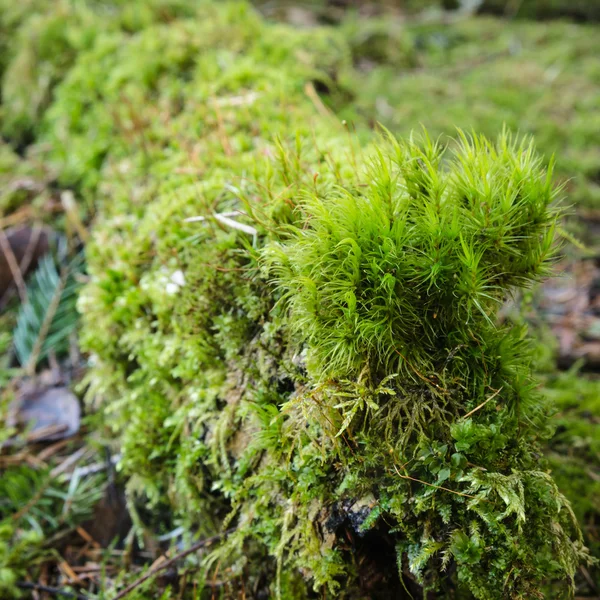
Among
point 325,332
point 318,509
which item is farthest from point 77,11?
point 318,509

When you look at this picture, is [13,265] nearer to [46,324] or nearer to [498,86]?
[46,324]

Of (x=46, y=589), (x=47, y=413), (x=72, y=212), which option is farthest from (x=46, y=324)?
(x=46, y=589)

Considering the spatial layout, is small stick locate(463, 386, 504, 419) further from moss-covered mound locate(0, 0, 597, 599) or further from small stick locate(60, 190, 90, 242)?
small stick locate(60, 190, 90, 242)

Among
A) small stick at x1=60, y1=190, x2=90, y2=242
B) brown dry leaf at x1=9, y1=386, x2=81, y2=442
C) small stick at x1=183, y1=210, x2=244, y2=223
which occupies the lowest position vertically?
brown dry leaf at x1=9, y1=386, x2=81, y2=442

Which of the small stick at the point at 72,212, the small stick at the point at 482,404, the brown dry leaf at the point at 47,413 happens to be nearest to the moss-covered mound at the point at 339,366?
the small stick at the point at 482,404

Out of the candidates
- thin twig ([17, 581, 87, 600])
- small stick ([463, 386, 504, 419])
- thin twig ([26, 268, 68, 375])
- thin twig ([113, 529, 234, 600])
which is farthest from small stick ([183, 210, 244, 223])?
thin twig ([17, 581, 87, 600])

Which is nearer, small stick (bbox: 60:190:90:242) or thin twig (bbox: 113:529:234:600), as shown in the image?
thin twig (bbox: 113:529:234:600)

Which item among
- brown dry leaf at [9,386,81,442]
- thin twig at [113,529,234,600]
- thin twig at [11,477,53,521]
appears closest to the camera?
thin twig at [113,529,234,600]
